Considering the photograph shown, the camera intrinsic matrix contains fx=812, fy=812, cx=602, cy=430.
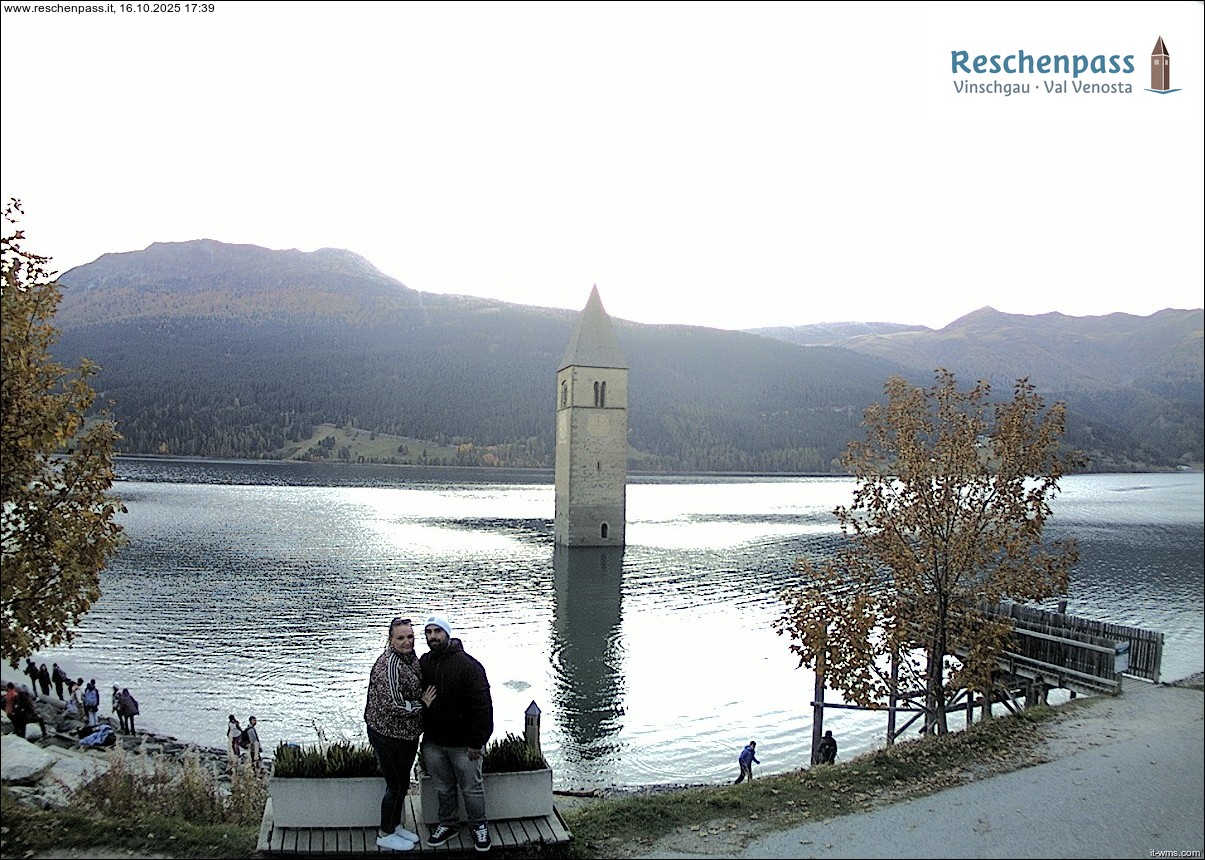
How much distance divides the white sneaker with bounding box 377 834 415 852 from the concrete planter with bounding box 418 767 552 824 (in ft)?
1.87

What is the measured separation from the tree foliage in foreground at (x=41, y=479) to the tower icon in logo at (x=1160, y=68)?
1393 centimetres

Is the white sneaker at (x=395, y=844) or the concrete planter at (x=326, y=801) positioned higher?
the concrete planter at (x=326, y=801)

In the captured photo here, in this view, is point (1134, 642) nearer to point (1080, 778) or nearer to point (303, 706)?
point (1080, 778)

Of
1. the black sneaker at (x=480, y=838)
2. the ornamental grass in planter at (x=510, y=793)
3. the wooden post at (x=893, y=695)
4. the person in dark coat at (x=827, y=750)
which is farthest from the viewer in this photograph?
the person in dark coat at (x=827, y=750)

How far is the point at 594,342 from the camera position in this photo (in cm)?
5638

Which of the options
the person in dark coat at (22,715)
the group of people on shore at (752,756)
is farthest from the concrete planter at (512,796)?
the person in dark coat at (22,715)

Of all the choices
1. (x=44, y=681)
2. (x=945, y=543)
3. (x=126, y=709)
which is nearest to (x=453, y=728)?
(x=945, y=543)

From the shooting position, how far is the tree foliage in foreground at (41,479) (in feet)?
29.0

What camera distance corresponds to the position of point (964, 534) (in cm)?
1339

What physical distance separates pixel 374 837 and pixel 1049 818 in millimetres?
6986

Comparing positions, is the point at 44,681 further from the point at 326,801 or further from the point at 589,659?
the point at 326,801

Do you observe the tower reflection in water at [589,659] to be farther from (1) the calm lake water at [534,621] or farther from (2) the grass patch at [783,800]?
(2) the grass patch at [783,800]

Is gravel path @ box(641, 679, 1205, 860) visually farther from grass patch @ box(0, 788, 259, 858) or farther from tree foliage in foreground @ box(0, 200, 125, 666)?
tree foliage in foreground @ box(0, 200, 125, 666)

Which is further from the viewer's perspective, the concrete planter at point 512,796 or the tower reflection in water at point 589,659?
the tower reflection in water at point 589,659
